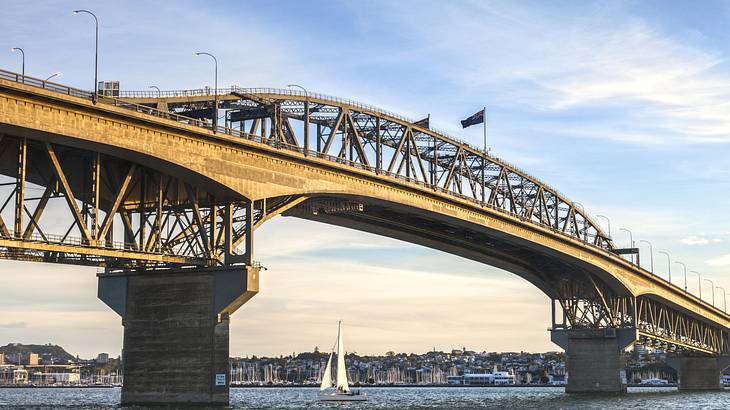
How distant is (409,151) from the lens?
93.9 m

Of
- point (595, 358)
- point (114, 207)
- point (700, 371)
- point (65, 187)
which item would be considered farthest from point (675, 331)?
point (65, 187)

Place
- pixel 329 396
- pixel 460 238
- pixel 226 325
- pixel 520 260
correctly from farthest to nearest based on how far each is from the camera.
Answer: pixel 329 396, pixel 520 260, pixel 460 238, pixel 226 325

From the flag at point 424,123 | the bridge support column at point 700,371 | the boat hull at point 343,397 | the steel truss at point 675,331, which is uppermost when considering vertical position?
the flag at point 424,123

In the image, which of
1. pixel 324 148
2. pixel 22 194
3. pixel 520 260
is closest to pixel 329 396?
pixel 520 260

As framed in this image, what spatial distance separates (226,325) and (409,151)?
3327cm

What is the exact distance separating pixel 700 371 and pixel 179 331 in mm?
127138

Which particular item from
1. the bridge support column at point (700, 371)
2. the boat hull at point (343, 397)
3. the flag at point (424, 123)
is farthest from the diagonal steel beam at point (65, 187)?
Answer: the bridge support column at point (700, 371)

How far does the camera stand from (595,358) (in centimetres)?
13038

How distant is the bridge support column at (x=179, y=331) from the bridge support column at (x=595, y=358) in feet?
244

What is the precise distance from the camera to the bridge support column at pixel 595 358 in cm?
12888

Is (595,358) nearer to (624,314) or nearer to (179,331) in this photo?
(624,314)

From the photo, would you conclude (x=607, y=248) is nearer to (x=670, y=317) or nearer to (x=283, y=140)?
(x=670, y=317)

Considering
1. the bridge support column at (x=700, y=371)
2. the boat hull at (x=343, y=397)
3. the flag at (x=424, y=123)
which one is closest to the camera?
the flag at (x=424, y=123)

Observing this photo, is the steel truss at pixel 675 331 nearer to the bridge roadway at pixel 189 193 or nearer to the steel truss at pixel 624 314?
the steel truss at pixel 624 314
